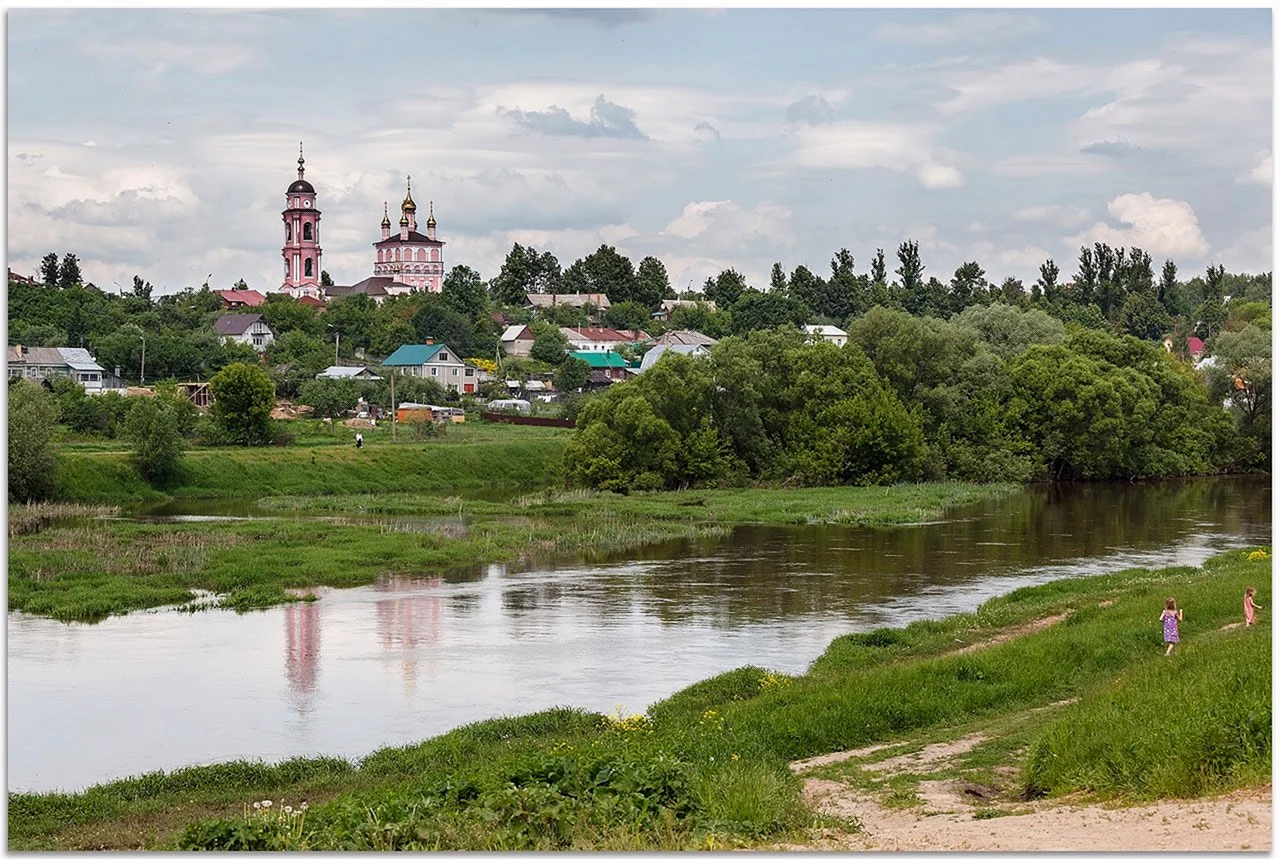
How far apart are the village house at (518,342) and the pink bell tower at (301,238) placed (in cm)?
2611

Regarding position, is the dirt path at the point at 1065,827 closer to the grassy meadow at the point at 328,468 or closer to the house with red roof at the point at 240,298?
the grassy meadow at the point at 328,468

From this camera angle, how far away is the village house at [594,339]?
106812 mm

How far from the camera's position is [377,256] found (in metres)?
135

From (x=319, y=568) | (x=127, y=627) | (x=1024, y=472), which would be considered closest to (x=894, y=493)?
(x=1024, y=472)

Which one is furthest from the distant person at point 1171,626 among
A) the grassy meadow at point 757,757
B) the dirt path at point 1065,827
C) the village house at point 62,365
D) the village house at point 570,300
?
the village house at point 570,300

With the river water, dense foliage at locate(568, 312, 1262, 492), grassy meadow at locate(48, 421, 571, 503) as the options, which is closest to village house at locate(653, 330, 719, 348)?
grassy meadow at locate(48, 421, 571, 503)

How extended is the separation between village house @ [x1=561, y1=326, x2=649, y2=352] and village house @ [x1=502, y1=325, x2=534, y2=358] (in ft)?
8.60

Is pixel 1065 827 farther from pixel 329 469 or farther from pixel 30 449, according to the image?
pixel 329 469

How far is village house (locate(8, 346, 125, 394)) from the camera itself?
67500mm

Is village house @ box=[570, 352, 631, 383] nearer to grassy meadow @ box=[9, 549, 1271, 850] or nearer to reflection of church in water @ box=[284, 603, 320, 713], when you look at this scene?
reflection of church in water @ box=[284, 603, 320, 713]

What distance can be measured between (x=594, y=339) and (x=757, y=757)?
96.1 metres

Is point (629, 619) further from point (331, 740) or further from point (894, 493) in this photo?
point (894, 493)

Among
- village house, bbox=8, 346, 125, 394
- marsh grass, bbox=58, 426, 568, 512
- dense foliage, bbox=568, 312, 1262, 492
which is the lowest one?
marsh grass, bbox=58, 426, 568, 512

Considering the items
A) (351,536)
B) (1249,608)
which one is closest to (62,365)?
(351,536)
